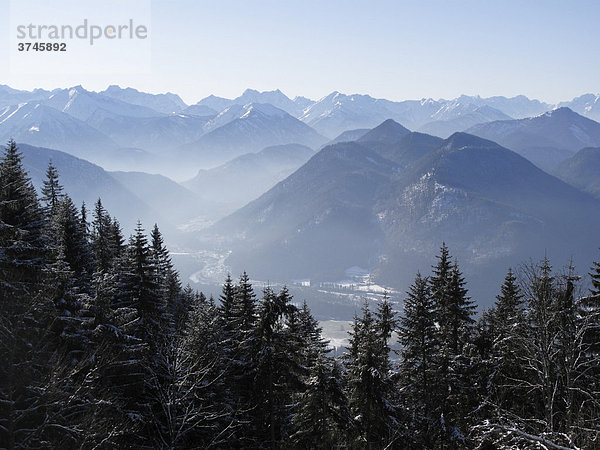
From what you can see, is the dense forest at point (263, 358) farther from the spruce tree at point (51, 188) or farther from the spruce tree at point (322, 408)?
the spruce tree at point (51, 188)

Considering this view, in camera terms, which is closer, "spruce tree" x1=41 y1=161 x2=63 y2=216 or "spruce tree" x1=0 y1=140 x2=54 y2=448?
"spruce tree" x1=0 y1=140 x2=54 y2=448

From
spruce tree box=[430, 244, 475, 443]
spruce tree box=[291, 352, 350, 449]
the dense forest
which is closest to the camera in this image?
the dense forest

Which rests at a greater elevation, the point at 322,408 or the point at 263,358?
the point at 263,358

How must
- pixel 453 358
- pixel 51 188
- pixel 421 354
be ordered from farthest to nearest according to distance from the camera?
pixel 51 188 < pixel 421 354 < pixel 453 358

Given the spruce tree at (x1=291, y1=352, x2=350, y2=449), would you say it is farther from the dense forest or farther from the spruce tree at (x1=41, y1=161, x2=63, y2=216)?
the spruce tree at (x1=41, y1=161, x2=63, y2=216)

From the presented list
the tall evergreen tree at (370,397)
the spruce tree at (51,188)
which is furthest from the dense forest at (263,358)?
the spruce tree at (51,188)

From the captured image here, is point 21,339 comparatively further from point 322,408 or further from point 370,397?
point 370,397

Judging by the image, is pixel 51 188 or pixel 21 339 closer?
pixel 21 339

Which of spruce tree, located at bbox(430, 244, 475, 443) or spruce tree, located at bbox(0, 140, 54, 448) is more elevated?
spruce tree, located at bbox(0, 140, 54, 448)

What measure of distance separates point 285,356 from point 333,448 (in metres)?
7.59

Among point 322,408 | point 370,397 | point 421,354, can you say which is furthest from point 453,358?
point 322,408

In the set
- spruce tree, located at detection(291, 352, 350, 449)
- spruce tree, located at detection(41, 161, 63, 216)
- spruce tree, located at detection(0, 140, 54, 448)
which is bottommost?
spruce tree, located at detection(291, 352, 350, 449)

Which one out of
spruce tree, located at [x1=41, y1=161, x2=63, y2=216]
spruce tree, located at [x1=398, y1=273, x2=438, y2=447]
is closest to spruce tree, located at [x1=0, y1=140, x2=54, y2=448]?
spruce tree, located at [x1=398, y1=273, x2=438, y2=447]

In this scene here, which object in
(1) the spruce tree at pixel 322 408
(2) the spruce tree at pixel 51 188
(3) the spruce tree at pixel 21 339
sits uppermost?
(2) the spruce tree at pixel 51 188
